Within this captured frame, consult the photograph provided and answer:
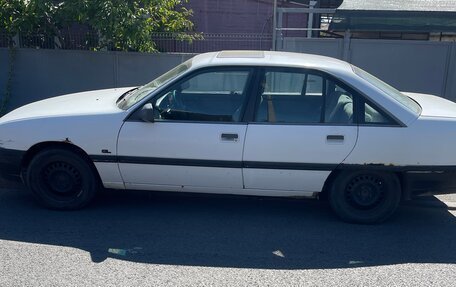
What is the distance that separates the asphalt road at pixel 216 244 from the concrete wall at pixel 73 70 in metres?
4.53

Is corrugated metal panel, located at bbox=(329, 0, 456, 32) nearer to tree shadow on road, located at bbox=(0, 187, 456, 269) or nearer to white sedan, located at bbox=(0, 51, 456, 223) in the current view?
white sedan, located at bbox=(0, 51, 456, 223)

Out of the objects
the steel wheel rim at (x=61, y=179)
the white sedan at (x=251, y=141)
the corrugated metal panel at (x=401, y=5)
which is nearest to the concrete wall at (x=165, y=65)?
the corrugated metal panel at (x=401, y=5)

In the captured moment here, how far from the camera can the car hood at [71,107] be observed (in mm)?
4781

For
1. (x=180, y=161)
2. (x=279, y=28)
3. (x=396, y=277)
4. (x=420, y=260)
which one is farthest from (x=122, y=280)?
(x=279, y=28)

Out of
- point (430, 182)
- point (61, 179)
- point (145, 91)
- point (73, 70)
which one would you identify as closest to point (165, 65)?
point (73, 70)

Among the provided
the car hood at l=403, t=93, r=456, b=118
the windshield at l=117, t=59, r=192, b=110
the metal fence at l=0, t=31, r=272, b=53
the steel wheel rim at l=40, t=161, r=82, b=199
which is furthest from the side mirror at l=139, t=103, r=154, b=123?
the metal fence at l=0, t=31, r=272, b=53

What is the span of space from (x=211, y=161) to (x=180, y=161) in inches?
11.9

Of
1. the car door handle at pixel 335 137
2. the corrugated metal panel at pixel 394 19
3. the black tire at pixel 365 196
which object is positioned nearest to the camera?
the car door handle at pixel 335 137

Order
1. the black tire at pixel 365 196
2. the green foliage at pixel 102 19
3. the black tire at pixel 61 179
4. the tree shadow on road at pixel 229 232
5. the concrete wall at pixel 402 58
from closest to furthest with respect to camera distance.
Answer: the tree shadow on road at pixel 229 232
the black tire at pixel 365 196
the black tire at pixel 61 179
the green foliage at pixel 102 19
the concrete wall at pixel 402 58

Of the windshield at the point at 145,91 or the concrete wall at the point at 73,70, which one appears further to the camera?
the concrete wall at the point at 73,70

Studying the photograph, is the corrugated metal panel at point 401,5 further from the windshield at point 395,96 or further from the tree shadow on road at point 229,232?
the tree shadow on road at point 229,232

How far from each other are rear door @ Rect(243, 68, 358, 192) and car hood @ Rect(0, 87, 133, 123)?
1.44 metres

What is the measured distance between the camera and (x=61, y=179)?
4863 mm

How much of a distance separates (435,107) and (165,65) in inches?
225
